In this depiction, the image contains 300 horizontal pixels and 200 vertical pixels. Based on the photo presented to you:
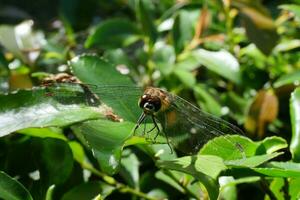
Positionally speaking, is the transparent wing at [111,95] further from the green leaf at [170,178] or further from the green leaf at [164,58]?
the green leaf at [164,58]

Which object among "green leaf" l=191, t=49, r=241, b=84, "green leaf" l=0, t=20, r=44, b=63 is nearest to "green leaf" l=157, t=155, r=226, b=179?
"green leaf" l=191, t=49, r=241, b=84

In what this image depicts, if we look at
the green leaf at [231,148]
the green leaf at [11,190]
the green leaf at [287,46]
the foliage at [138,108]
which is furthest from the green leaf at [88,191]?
the green leaf at [287,46]

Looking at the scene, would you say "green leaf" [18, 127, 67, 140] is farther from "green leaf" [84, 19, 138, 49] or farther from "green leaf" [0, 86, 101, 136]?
"green leaf" [84, 19, 138, 49]

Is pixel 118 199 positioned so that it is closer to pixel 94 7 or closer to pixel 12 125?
pixel 12 125

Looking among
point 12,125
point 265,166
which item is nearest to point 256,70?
point 265,166

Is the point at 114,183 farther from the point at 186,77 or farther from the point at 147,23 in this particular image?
the point at 147,23
